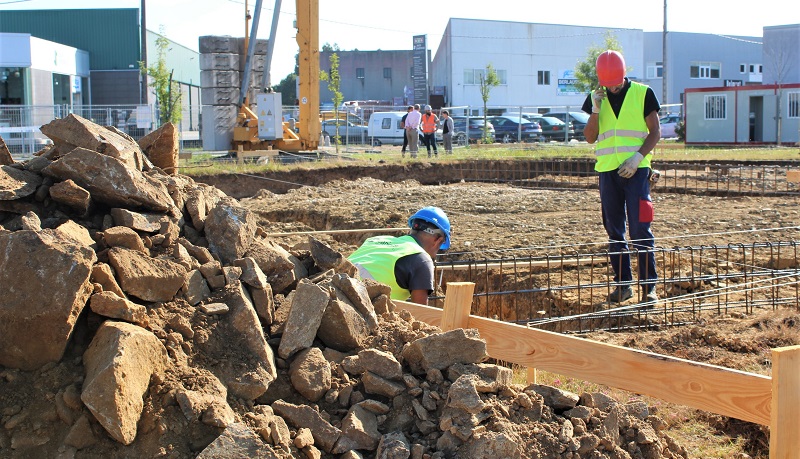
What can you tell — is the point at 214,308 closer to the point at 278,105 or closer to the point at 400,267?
the point at 400,267

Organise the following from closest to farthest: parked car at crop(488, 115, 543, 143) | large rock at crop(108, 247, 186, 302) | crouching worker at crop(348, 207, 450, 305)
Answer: large rock at crop(108, 247, 186, 302) → crouching worker at crop(348, 207, 450, 305) → parked car at crop(488, 115, 543, 143)

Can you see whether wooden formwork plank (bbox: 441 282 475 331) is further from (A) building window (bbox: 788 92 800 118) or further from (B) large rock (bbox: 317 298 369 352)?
(A) building window (bbox: 788 92 800 118)

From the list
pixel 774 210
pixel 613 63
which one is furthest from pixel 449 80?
pixel 613 63

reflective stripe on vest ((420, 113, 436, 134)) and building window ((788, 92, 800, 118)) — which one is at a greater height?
building window ((788, 92, 800, 118))

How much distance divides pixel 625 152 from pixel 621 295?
117 centimetres

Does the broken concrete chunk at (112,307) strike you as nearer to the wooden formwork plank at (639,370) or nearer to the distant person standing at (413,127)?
the wooden formwork plank at (639,370)

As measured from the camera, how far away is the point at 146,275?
3227 millimetres

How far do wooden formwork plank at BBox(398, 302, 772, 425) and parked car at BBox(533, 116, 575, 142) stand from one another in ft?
94.7

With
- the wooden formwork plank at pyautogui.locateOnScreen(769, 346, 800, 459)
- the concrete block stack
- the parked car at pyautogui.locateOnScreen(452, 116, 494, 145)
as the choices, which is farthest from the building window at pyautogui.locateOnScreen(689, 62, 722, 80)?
the wooden formwork plank at pyautogui.locateOnScreen(769, 346, 800, 459)

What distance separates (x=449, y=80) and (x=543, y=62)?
640 centimetres

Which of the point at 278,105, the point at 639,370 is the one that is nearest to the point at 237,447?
the point at 639,370

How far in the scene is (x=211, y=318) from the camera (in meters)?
3.29

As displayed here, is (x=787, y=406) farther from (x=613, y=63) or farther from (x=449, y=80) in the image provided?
(x=449, y=80)

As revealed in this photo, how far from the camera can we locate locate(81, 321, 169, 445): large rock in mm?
2734
